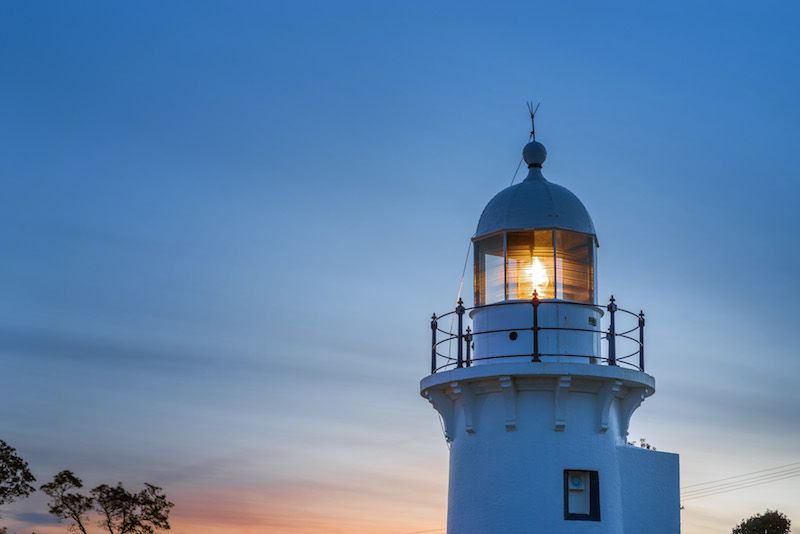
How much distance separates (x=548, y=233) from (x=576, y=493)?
5049 millimetres

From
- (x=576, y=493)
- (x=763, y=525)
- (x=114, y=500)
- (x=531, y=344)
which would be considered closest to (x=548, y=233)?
(x=531, y=344)

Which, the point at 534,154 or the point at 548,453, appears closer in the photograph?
the point at 548,453

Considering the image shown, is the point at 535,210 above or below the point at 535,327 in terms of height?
above

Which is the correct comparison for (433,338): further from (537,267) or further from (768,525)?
(768,525)

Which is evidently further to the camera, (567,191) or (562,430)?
(567,191)

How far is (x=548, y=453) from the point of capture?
20.2 metres

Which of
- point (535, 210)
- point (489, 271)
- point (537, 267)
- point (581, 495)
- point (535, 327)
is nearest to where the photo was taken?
point (535, 327)

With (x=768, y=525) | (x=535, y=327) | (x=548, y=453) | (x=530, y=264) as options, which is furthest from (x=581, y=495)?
(x=768, y=525)

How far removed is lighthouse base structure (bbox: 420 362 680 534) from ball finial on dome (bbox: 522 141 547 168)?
500 centimetres

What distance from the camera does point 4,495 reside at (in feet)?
82.7

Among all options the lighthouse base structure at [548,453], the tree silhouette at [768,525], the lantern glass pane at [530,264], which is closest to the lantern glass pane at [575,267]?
→ the lantern glass pane at [530,264]

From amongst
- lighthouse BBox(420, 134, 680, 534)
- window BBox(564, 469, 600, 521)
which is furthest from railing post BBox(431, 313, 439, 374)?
window BBox(564, 469, 600, 521)

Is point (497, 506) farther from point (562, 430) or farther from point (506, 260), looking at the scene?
point (506, 260)

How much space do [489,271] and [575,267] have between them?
1.70 m
